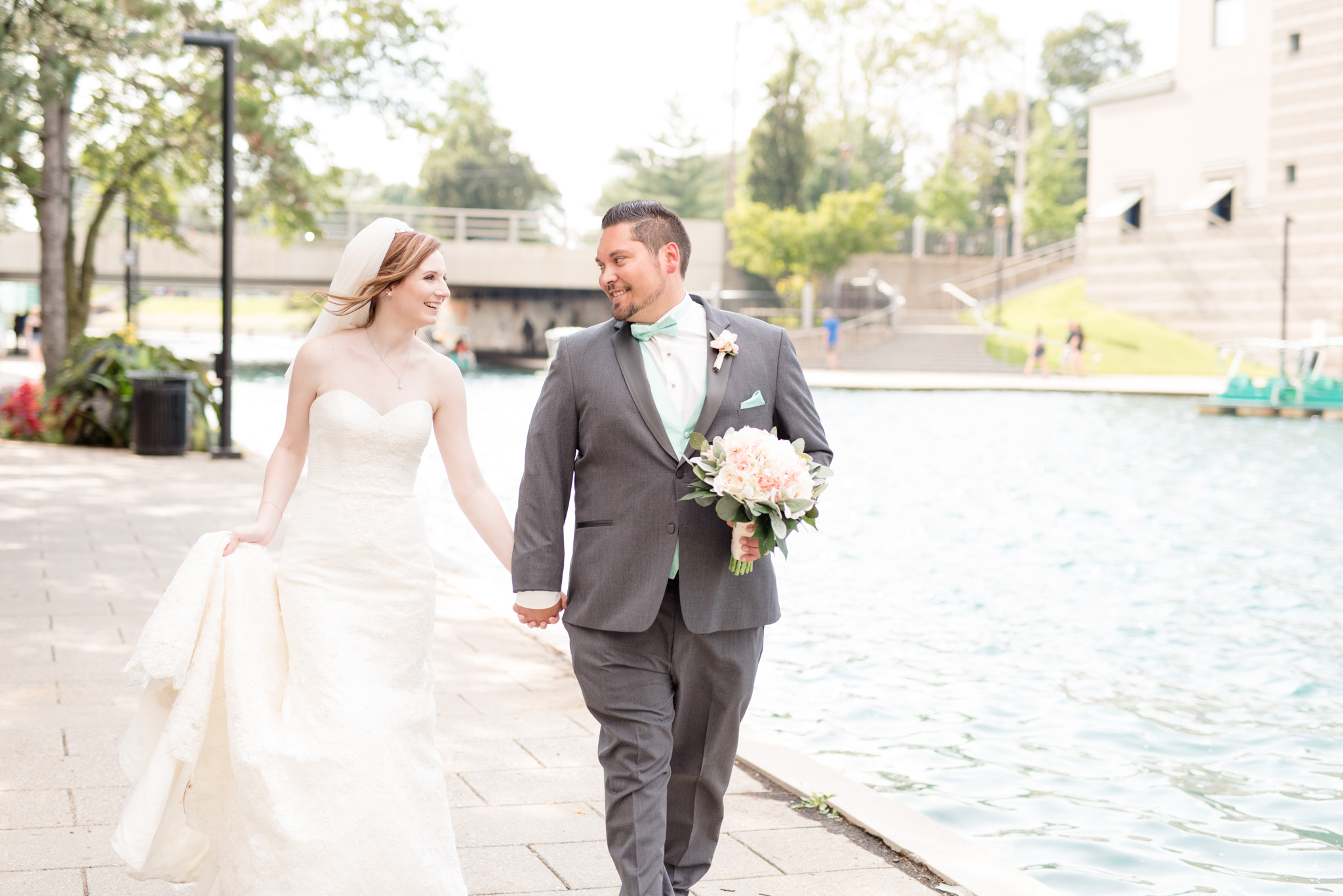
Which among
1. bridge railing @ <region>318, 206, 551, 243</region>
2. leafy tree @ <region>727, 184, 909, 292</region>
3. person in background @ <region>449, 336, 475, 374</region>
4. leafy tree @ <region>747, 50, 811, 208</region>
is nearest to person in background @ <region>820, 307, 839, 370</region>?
leafy tree @ <region>727, 184, 909, 292</region>

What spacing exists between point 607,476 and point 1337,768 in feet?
15.7

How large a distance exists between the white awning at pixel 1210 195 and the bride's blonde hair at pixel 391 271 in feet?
159

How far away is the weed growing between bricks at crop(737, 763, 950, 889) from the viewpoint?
14.2ft

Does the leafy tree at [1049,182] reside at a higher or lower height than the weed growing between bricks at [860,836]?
higher

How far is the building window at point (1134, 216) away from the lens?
169 ft

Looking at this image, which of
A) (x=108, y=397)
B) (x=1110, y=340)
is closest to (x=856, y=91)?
(x=1110, y=340)

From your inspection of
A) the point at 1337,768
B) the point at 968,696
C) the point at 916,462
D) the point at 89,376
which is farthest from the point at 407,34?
the point at 1337,768

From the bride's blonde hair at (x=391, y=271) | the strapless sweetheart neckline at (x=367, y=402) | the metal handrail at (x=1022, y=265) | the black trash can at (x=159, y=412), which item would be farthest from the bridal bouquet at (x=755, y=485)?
the metal handrail at (x=1022, y=265)

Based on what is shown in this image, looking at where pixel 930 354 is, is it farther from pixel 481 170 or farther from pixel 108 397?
pixel 481 170

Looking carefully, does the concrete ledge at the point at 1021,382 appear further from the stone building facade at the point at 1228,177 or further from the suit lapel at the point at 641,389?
the suit lapel at the point at 641,389

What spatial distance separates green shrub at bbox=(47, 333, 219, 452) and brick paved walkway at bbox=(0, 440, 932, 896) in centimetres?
766

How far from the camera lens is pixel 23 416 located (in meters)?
17.9

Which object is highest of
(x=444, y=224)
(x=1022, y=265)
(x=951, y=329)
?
(x=444, y=224)

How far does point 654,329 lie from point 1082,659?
19.7 feet
